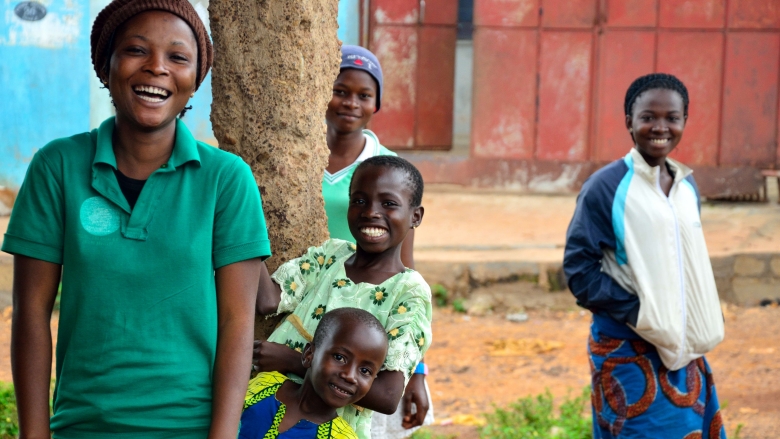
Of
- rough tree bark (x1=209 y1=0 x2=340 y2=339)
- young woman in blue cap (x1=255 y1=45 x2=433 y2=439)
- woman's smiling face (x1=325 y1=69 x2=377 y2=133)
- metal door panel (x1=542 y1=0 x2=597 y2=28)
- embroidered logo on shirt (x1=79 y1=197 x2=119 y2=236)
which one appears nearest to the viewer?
embroidered logo on shirt (x1=79 y1=197 x2=119 y2=236)

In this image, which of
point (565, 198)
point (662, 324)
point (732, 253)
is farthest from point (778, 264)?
point (662, 324)

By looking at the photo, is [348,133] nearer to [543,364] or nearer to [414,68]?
[543,364]

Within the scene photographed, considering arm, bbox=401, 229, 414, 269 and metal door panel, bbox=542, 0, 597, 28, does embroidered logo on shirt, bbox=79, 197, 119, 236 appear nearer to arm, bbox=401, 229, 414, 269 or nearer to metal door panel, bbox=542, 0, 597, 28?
arm, bbox=401, 229, 414, 269

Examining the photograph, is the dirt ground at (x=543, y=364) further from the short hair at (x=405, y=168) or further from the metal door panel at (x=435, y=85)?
the metal door panel at (x=435, y=85)

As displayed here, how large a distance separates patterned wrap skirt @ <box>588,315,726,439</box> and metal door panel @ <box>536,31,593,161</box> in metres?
6.32

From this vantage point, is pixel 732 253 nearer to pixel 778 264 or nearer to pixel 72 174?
pixel 778 264

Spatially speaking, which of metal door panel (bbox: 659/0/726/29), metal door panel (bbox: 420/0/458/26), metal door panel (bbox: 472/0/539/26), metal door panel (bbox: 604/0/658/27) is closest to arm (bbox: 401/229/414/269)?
metal door panel (bbox: 472/0/539/26)

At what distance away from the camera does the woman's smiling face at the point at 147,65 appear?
1.85 meters

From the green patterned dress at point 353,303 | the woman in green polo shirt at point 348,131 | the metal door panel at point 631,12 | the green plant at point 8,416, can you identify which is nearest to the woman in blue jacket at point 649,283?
the woman in green polo shirt at point 348,131

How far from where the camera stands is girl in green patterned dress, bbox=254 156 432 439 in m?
2.25

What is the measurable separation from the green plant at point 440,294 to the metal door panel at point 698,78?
341cm

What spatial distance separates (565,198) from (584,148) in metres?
0.61

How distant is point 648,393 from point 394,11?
7349 millimetres

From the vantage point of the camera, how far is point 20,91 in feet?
28.3
